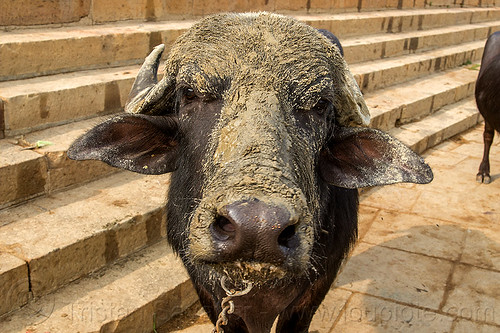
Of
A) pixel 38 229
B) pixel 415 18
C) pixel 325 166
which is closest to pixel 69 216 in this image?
pixel 38 229

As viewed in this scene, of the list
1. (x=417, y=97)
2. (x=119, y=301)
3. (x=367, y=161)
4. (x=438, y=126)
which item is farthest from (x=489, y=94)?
(x=119, y=301)

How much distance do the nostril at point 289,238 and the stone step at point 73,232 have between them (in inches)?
71.7

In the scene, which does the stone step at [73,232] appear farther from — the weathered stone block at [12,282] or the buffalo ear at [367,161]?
the buffalo ear at [367,161]

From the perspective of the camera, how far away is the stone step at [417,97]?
725 centimetres

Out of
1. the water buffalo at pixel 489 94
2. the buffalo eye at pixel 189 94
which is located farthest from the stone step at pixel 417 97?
the buffalo eye at pixel 189 94

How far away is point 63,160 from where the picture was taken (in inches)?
154

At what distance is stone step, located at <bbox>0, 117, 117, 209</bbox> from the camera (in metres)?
3.63

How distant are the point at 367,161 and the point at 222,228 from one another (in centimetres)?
101

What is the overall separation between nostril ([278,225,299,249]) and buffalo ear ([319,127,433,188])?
825mm

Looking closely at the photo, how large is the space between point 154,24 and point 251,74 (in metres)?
4.28

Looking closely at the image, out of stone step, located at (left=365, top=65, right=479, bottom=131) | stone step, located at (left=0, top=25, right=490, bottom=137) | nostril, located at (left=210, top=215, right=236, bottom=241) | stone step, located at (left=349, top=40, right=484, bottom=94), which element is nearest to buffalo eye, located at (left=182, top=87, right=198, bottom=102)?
nostril, located at (left=210, top=215, right=236, bottom=241)

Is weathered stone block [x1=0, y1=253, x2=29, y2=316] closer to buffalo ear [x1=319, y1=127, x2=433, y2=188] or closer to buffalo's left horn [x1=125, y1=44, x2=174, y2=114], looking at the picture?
buffalo's left horn [x1=125, y1=44, x2=174, y2=114]

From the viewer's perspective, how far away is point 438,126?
26.0 ft

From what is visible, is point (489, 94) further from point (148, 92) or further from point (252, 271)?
point (252, 271)
